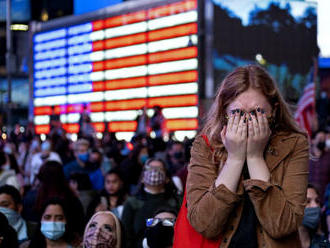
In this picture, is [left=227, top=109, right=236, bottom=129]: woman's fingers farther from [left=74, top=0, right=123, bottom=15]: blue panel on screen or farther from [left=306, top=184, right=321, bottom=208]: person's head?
[left=74, top=0, right=123, bottom=15]: blue panel on screen

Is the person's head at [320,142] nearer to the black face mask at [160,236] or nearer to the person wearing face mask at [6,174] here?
the person wearing face mask at [6,174]

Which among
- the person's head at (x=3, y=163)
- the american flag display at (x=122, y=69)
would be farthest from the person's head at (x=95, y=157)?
the american flag display at (x=122, y=69)

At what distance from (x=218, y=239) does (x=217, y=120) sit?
497 mm

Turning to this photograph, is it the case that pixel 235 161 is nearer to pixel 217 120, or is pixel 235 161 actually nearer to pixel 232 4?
pixel 217 120

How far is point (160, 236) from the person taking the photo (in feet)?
13.7

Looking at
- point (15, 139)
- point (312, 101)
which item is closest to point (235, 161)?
point (312, 101)

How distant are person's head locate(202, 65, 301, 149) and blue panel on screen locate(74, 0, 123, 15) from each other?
88.8 feet

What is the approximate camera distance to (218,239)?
2824mm

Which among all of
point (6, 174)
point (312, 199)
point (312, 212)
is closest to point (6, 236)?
point (312, 212)

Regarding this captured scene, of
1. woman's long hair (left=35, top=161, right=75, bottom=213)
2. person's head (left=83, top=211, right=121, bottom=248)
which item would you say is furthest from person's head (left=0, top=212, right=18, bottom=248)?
woman's long hair (left=35, top=161, right=75, bottom=213)

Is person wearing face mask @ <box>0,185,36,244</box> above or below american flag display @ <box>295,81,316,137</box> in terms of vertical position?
below

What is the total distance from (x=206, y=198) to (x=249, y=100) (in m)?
0.43

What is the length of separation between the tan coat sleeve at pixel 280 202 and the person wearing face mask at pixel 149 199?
4064mm

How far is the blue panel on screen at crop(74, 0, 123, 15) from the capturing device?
29.9 metres
